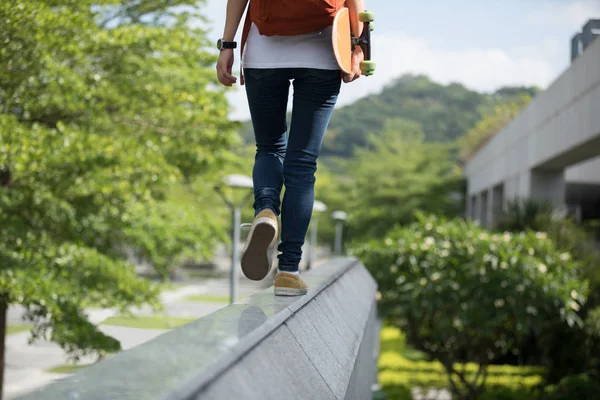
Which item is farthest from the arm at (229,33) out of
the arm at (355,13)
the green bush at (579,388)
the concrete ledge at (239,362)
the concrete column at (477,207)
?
the concrete column at (477,207)

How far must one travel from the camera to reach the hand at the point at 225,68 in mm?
3533

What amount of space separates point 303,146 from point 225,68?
0.50 m

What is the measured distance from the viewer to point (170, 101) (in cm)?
850

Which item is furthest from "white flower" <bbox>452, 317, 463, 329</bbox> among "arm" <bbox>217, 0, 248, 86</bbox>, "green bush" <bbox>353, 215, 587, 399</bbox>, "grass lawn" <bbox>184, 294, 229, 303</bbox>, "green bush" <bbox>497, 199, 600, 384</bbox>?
"grass lawn" <bbox>184, 294, 229, 303</bbox>

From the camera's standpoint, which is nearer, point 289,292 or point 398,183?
point 289,292

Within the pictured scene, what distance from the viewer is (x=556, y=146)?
58.4ft

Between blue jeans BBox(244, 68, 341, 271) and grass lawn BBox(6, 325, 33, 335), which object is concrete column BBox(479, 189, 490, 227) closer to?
grass lawn BBox(6, 325, 33, 335)

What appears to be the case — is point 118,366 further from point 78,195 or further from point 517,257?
point 517,257

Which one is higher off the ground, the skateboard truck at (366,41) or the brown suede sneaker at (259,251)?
the skateboard truck at (366,41)

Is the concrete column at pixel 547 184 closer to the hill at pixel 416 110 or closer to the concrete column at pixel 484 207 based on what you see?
the concrete column at pixel 484 207

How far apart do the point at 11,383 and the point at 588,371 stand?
9523 mm

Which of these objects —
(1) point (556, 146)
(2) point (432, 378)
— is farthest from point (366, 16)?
(1) point (556, 146)

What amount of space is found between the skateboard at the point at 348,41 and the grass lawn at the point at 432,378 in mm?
11545

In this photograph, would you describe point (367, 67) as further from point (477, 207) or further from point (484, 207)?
point (477, 207)
